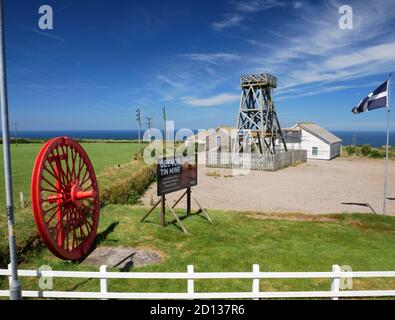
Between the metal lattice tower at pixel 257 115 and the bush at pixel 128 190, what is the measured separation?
16.0 meters

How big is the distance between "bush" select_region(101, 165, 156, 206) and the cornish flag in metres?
15.0

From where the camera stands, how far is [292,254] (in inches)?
404

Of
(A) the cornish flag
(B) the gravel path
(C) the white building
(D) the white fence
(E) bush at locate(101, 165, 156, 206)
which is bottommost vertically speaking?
(B) the gravel path

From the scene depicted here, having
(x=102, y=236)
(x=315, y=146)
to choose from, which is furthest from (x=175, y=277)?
(x=315, y=146)

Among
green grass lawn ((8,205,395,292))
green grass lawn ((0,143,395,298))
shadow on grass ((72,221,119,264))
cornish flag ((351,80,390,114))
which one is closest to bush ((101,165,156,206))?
green grass lawn ((0,143,395,298))

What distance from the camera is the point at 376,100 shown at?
16.0 m

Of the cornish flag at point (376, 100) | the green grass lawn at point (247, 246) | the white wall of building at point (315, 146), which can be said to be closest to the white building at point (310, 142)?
the white wall of building at point (315, 146)

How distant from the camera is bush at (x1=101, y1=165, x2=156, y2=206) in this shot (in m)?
Result: 17.9

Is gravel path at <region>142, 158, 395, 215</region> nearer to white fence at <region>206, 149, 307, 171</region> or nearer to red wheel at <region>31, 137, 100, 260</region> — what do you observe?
white fence at <region>206, 149, 307, 171</region>

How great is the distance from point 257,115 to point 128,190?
73.6ft

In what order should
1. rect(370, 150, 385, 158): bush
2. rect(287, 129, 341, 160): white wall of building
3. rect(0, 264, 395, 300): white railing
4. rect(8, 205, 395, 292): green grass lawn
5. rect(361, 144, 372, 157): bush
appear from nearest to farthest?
rect(0, 264, 395, 300): white railing < rect(8, 205, 395, 292): green grass lawn < rect(287, 129, 341, 160): white wall of building < rect(370, 150, 385, 158): bush < rect(361, 144, 372, 157): bush

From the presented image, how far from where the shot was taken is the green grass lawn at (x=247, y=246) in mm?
8177
